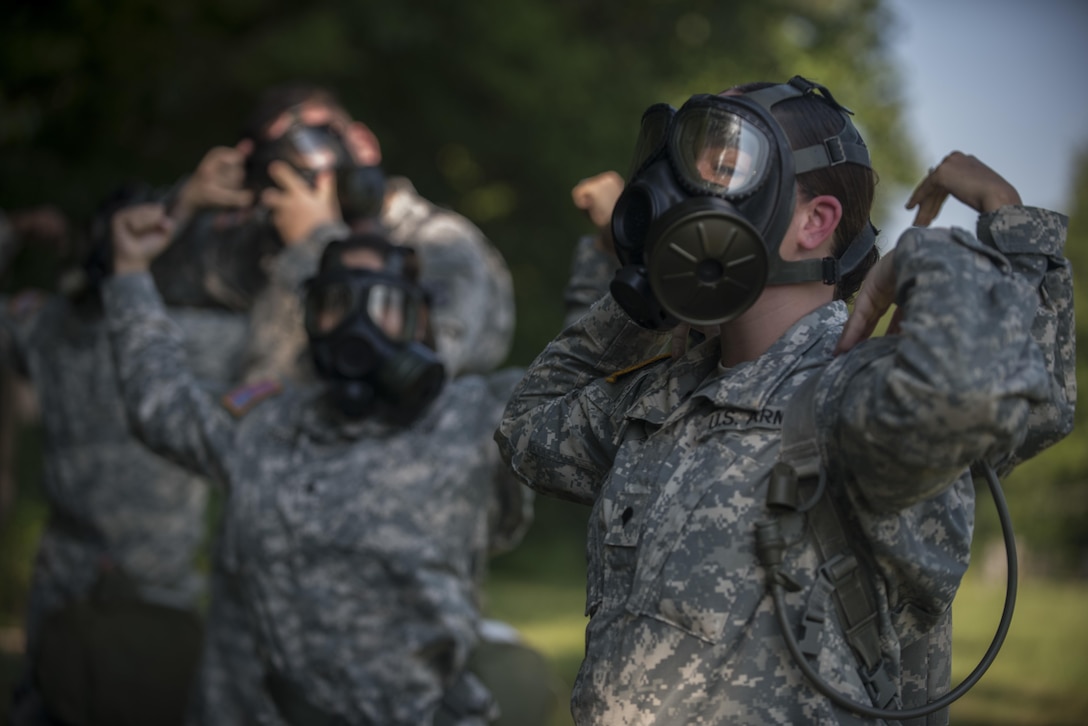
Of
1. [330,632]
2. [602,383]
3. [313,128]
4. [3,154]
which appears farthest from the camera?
[3,154]

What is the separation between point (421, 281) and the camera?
589 centimetres

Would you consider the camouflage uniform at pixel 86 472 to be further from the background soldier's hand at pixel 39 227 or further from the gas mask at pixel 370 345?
the gas mask at pixel 370 345

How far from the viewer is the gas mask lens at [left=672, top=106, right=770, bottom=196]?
2453 mm

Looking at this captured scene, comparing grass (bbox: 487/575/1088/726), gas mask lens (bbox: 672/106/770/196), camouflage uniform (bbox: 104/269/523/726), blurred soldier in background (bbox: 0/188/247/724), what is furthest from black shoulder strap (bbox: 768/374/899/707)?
grass (bbox: 487/575/1088/726)

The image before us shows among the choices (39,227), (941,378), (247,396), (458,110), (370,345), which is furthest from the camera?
(458,110)

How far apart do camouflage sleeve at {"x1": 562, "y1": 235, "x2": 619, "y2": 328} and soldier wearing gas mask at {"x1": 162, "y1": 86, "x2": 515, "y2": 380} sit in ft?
5.79

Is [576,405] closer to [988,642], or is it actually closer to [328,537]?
[328,537]

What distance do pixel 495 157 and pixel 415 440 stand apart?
9.00 m

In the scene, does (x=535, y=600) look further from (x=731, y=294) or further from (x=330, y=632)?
(x=731, y=294)

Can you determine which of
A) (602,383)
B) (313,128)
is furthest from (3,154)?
(602,383)

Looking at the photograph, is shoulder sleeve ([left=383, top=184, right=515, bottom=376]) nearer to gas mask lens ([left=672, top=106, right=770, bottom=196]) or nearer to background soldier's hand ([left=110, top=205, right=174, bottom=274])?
background soldier's hand ([left=110, top=205, right=174, bottom=274])

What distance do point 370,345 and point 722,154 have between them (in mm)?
2289

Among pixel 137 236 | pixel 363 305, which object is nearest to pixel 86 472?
pixel 137 236

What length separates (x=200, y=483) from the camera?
23.4 ft
